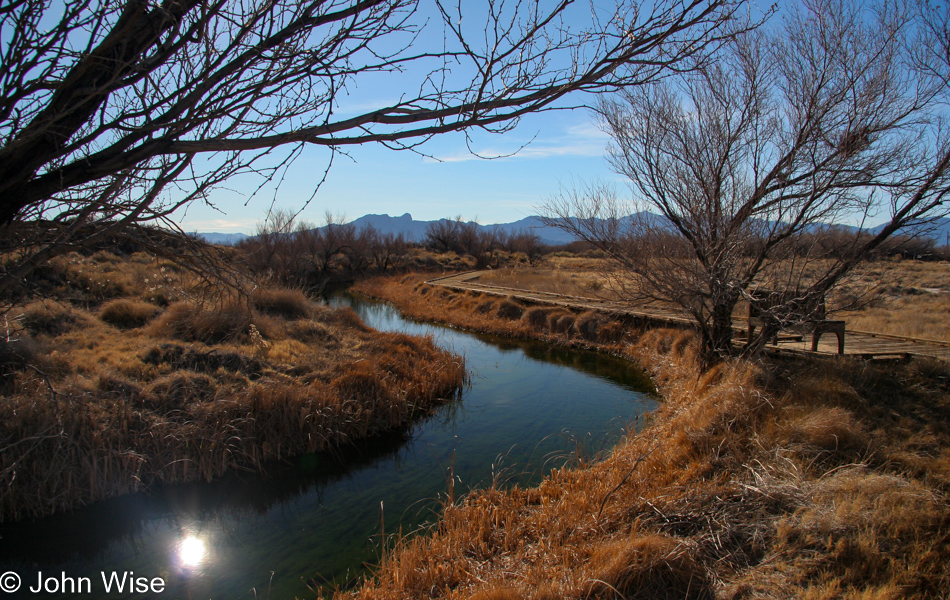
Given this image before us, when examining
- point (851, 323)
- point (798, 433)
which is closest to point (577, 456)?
point (798, 433)

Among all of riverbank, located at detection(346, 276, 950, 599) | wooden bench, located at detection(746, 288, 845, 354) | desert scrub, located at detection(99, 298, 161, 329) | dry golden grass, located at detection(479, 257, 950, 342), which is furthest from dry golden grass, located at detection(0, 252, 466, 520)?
wooden bench, located at detection(746, 288, 845, 354)

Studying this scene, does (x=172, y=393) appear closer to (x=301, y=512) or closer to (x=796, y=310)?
(x=301, y=512)

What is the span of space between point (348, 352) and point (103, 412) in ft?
17.6

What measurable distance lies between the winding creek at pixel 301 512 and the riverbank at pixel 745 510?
866 mm

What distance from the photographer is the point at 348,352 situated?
12047mm

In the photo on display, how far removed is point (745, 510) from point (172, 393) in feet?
26.7

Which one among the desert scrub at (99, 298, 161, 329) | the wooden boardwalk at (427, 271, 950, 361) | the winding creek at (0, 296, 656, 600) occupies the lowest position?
the winding creek at (0, 296, 656, 600)

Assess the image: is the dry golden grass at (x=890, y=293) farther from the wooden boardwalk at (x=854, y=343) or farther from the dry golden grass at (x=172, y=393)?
the dry golden grass at (x=172, y=393)

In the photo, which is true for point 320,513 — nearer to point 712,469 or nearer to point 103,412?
point 103,412

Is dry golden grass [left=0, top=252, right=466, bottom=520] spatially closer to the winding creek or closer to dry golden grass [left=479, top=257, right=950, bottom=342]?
the winding creek

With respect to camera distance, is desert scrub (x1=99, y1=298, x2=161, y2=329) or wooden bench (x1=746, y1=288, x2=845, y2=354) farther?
desert scrub (x1=99, y1=298, x2=161, y2=329)

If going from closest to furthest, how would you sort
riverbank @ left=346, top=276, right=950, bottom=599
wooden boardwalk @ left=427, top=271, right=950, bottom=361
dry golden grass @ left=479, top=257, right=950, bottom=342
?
1. riverbank @ left=346, top=276, right=950, bottom=599
2. wooden boardwalk @ left=427, top=271, right=950, bottom=361
3. dry golden grass @ left=479, top=257, right=950, bottom=342

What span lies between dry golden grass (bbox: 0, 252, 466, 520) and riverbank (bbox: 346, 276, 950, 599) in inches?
129

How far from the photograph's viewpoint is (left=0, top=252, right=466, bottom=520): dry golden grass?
6.55m
